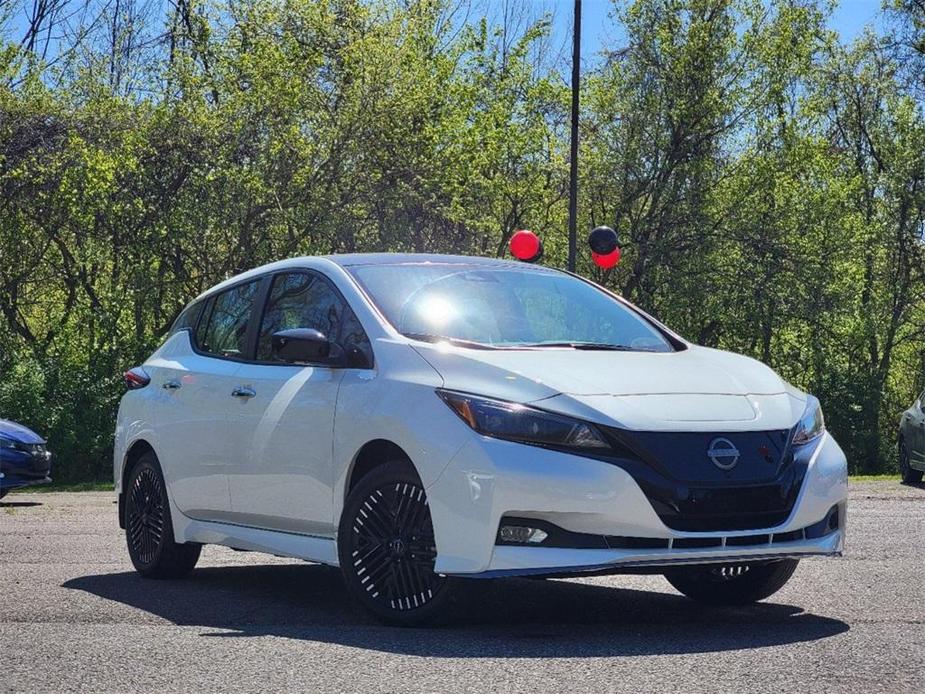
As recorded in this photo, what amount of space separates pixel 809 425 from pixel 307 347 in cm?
224

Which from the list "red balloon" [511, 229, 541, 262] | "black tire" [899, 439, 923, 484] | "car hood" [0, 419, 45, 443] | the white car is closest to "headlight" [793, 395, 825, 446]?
the white car

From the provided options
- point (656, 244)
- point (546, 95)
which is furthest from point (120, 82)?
point (656, 244)

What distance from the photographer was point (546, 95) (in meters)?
36.2

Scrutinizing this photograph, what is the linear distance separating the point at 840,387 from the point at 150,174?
18.9 metres

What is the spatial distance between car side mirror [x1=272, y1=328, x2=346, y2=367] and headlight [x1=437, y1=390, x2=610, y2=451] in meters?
1.06

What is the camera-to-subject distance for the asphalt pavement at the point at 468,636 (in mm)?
5750

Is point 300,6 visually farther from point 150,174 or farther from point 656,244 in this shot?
point 656,244

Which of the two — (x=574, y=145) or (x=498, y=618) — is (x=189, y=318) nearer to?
(x=498, y=618)

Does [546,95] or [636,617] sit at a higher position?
[546,95]

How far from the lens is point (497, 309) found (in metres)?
7.83

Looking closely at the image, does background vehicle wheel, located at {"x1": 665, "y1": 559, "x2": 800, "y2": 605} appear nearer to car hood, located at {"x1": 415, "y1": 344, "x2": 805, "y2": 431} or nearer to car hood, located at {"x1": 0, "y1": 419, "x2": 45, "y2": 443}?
car hood, located at {"x1": 415, "y1": 344, "x2": 805, "y2": 431}

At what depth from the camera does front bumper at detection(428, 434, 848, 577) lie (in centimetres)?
650

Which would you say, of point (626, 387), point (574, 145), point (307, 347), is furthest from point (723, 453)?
point (574, 145)

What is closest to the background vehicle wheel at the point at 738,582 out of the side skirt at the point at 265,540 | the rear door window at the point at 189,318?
the side skirt at the point at 265,540
